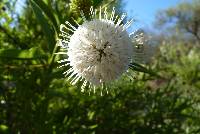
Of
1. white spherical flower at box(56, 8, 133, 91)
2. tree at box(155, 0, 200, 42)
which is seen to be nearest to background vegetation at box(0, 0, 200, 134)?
white spherical flower at box(56, 8, 133, 91)

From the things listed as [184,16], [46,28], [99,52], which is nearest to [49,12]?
[46,28]

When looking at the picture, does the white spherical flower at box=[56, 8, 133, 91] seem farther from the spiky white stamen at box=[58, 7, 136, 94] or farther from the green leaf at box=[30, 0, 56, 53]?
the green leaf at box=[30, 0, 56, 53]

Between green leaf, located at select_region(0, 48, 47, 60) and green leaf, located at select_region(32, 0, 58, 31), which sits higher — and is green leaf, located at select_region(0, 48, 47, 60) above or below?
below

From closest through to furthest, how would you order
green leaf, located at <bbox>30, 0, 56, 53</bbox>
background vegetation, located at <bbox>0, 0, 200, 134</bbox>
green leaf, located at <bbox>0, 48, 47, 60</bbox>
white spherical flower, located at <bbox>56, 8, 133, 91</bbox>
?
white spherical flower, located at <bbox>56, 8, 133, 91</bbox> → green leaf, located at <bbox>0, 48, 47, 60</bbox> → green leaf, located at <bbox>30, 0, 56, 53</bbox> → background vegetation, located at <bbox>0, 0, 200, 134</bbox>

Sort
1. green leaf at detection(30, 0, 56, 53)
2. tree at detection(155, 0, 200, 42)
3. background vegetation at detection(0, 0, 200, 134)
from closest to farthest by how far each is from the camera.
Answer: green leaf at detection(30, 0, 56, 53)
background vegetation at detection(0, 0, 200, 134)
tree at detection(155, 0, 200, 42)

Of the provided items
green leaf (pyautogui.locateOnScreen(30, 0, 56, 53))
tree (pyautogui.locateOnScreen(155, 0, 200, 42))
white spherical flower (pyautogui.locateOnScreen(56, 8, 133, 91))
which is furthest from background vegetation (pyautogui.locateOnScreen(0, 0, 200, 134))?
tree (pyautogui.locateOnScreen(155, 0, 200, 42))

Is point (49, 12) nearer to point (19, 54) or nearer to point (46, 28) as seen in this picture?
point (46, 28)

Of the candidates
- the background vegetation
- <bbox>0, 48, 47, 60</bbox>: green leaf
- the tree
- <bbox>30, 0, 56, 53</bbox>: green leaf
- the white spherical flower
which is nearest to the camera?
the white spherical flower

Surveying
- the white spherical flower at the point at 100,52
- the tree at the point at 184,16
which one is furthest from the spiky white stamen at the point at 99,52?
the tree at the point at 184,16

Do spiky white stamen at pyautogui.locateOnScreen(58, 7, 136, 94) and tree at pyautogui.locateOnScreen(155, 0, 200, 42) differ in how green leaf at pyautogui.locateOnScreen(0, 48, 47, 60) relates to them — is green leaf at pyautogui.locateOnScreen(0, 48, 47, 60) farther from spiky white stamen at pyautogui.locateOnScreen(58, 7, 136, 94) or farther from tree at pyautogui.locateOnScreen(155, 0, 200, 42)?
tree at pyautogui.locateOnScreen(155, 0, 200, 42)

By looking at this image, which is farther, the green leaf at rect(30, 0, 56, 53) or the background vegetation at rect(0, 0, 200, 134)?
the background vegetation at rect(0, 0, 200, 134)
